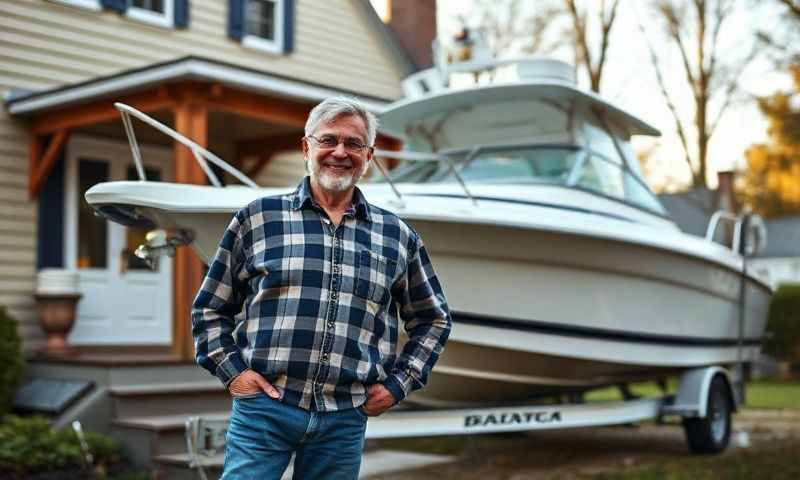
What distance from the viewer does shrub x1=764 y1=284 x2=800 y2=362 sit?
61.4 ft

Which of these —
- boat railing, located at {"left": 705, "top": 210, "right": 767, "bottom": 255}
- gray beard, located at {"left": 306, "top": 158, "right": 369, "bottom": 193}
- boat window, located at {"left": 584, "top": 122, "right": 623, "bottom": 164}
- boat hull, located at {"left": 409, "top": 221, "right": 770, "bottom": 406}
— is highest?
boat window, located at {"left": 584, "top": 122, "right": 623, "bottom": 164}

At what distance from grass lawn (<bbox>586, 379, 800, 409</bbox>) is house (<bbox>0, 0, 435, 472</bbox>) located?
16.9ft

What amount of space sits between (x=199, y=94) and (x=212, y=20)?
3.59 metres

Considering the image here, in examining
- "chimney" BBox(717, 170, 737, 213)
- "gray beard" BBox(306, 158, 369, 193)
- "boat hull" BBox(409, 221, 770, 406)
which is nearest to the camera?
"gray beard" BBox(306, 158, 369, 193)

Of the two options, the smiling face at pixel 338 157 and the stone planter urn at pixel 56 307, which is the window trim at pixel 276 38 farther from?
the smiling face at pixel 338 157

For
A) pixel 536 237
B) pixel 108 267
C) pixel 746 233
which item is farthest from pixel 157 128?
pixel 108 267

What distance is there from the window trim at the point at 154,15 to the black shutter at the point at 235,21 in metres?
0.86

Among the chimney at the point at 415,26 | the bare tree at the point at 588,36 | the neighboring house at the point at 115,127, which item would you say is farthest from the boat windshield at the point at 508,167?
the bare tree at the point at 588,36

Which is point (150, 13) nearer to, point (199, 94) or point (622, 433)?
point (199, 94)

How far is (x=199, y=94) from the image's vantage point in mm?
8266

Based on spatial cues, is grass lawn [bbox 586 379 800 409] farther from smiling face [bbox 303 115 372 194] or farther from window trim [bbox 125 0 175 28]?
smiling face [bbox 303 115 372 194]

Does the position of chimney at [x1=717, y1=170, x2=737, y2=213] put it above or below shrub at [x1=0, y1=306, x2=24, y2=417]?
above

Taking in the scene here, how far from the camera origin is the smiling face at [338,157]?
9.48ft

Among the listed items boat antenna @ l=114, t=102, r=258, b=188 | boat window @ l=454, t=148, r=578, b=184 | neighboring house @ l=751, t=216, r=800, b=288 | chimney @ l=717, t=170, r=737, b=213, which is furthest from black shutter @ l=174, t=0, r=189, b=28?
neighboring house @ l=751, t=216, r=800, b=288
